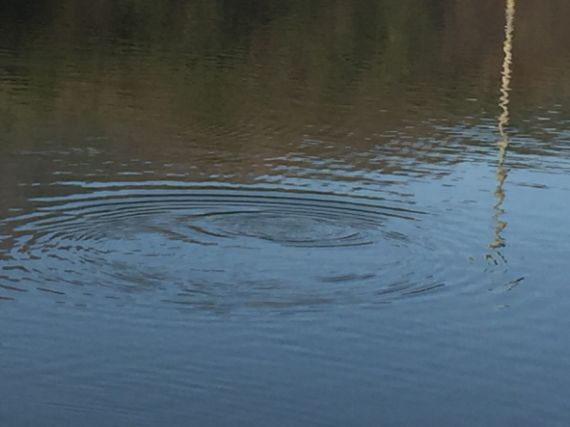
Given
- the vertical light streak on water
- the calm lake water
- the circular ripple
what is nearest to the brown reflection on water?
the calm lake water

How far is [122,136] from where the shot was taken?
61.6ft

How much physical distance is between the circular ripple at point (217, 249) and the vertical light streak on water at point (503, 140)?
0.72 metres

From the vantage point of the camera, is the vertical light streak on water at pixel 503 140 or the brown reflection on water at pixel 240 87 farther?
the brown reflection on water at pixel 240 87

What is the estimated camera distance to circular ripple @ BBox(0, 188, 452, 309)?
37.8 feet

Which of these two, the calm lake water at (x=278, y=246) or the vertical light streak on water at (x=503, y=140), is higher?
the calm lake water at (x=278, y=246)

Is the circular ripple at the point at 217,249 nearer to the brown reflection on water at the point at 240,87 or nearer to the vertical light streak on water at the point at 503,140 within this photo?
the vertical light streak on water at the point at 503,140

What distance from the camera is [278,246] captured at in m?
12.9

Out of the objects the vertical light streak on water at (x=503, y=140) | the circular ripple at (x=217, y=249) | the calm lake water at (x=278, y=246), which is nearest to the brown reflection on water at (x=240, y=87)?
the calm lake water at (x=278, y=246)

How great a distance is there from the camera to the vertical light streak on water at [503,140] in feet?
46.0

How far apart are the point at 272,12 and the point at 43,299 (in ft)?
91.1

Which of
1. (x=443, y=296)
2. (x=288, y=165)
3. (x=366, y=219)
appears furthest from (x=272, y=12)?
(x=443, y=296)

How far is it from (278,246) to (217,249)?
0.53 meters

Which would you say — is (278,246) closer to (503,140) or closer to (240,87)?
(503,140)

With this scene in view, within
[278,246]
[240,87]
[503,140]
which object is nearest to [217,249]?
[278,246]
